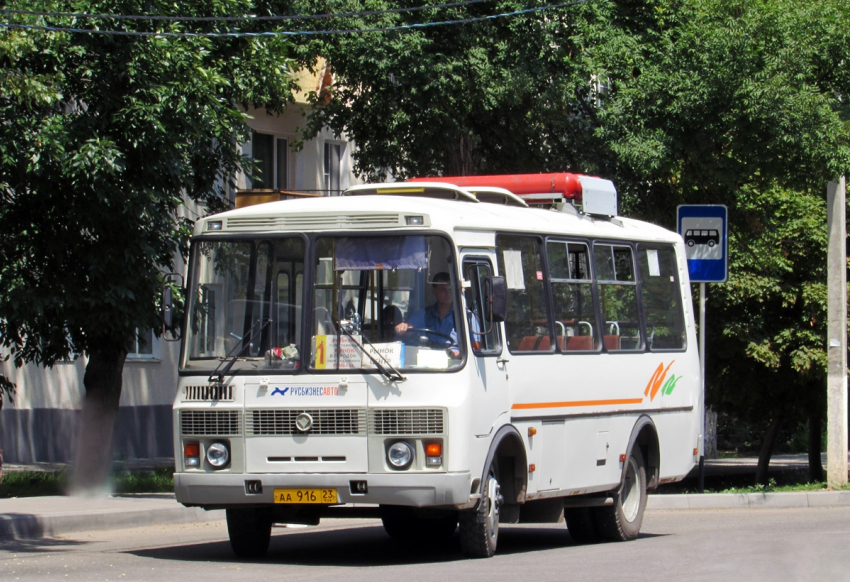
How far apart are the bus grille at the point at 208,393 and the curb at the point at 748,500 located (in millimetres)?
7917

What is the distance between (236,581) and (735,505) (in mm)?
9665

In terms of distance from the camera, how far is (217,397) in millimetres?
10453

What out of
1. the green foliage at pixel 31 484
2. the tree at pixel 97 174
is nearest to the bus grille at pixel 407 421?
the tree at pixel 97 174

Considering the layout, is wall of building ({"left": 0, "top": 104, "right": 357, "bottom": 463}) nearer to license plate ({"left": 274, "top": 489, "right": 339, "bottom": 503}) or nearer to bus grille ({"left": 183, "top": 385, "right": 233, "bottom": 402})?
bus grille ({"left": 183, "top": 385, "right": 233, "bottom": 402})

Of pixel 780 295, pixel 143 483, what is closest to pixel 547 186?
pixel 143 483

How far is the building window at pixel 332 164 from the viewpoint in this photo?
33.2m

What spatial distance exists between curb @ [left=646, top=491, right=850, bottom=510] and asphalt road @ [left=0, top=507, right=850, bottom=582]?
234cm

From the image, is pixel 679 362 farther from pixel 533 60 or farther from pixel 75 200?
pixel 533 60

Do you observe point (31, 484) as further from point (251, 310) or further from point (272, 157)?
point (272, 157)

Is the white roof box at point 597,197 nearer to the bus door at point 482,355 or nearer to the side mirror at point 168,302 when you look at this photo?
the bus door at point 482,355

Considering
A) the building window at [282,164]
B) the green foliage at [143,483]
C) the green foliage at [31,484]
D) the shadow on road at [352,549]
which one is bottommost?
the green foliage at [143,483]

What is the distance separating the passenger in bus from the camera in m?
10.2

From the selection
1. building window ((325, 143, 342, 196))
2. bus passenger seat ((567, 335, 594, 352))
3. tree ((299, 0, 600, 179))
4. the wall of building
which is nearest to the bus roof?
bus passenger seat ((567, 335, 594, 352))

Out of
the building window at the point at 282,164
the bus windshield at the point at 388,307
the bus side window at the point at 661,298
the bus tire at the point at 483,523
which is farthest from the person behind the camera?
the building window at the point at 282,164
